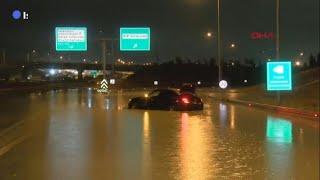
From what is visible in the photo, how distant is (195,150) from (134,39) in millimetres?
45466

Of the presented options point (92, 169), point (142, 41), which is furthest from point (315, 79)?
point (92, 169)

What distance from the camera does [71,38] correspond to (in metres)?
59.6

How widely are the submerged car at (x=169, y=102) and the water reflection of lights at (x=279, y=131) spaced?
9.57 m

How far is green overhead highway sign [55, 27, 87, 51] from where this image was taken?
59438 millimetres

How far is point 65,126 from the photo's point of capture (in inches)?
880

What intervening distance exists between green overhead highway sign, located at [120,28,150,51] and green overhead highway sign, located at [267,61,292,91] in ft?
75.3

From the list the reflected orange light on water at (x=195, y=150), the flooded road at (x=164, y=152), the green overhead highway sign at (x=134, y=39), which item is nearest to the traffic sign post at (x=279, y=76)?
the flooded road at (x=164, y=152)

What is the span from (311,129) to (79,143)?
9.23 metres

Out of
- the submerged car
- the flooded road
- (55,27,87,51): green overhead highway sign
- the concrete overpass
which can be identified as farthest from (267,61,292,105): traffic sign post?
the concrete overpass

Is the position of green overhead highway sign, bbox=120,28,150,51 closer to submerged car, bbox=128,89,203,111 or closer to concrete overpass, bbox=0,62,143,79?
submerged car, bbox=128,89,203,111

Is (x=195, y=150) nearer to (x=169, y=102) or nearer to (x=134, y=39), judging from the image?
(x=169, y=102)

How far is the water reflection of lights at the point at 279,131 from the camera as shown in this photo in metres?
17.6

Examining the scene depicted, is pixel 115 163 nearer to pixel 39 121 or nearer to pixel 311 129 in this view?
pixel 311 129

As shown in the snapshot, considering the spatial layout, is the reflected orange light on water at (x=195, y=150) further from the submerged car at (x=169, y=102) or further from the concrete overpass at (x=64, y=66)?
the concrete overpass at (x=64, y=66)
